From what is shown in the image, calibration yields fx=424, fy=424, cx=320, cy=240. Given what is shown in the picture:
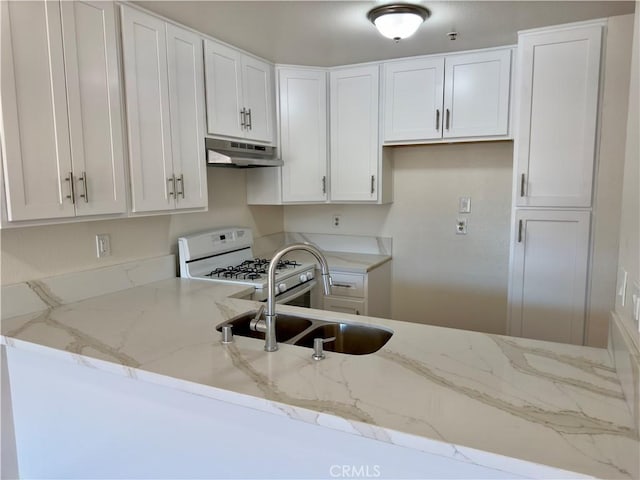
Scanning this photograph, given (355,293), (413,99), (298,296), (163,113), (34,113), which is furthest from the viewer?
(355,293)

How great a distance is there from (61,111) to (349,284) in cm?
208

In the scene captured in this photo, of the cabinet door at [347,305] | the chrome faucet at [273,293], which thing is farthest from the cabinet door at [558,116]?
the chrome faucet at [273,293]

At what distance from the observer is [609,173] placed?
89.4 inches

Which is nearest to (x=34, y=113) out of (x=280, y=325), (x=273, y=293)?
(x=273, y=293)

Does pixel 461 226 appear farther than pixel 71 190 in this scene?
Yes

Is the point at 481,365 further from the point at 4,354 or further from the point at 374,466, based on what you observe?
the point at 4,354

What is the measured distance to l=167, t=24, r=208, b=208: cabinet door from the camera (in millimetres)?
2262

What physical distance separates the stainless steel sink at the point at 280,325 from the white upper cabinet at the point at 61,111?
30.6 inches

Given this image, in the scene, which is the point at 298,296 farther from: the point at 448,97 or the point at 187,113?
the point at 448,97

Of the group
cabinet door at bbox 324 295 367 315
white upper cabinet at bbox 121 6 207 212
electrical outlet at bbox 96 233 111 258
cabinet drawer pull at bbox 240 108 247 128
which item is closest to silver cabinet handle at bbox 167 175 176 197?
white upper cabinet at bbox 121 6 207 212

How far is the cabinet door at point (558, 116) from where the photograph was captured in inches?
90.0

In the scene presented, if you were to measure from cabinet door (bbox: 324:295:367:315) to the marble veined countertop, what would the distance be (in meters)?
1.36

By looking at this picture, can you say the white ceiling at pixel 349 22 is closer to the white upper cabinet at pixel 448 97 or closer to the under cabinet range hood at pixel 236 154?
the white upper cabinet at pixel 448 97

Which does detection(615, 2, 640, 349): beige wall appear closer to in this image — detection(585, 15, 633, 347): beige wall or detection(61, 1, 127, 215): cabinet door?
detection(585, 15, 633, 347): beige wall
